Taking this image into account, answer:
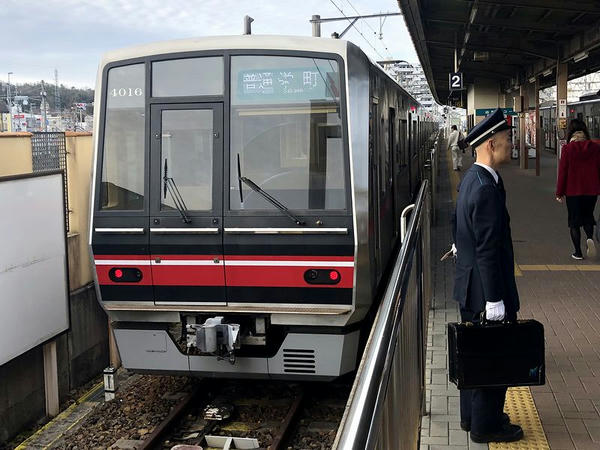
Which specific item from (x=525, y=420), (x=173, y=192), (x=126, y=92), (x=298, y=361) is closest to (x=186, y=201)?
(x=173, y=192)

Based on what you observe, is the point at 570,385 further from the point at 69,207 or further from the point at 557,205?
the point at 557,205

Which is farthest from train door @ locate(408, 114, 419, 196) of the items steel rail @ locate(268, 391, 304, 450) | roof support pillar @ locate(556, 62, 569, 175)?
Result: steel rail @ locate(268, 391, 304, 450)

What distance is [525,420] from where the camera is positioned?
15.8 feet

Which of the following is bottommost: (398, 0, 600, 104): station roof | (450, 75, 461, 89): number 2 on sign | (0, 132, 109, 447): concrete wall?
(0, 132, 109, 447): concrete wall

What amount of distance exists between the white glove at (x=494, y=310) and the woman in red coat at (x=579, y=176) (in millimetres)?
6187

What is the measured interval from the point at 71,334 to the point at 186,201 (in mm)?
2618

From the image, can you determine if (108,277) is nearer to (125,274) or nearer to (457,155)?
(125,274)

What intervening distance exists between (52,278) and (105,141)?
1817mm

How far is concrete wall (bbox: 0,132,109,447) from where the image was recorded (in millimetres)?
6809

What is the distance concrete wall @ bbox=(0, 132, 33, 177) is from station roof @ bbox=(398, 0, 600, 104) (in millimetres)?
7939

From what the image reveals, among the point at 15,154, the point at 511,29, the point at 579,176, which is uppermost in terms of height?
the point at 511,29

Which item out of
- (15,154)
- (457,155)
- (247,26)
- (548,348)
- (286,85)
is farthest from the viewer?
(457,155)

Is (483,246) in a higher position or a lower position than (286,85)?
lower

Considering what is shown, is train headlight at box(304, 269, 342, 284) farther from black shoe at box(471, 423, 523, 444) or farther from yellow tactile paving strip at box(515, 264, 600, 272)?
yellow tactile paving strip at box(515, 264, 600, 272)
